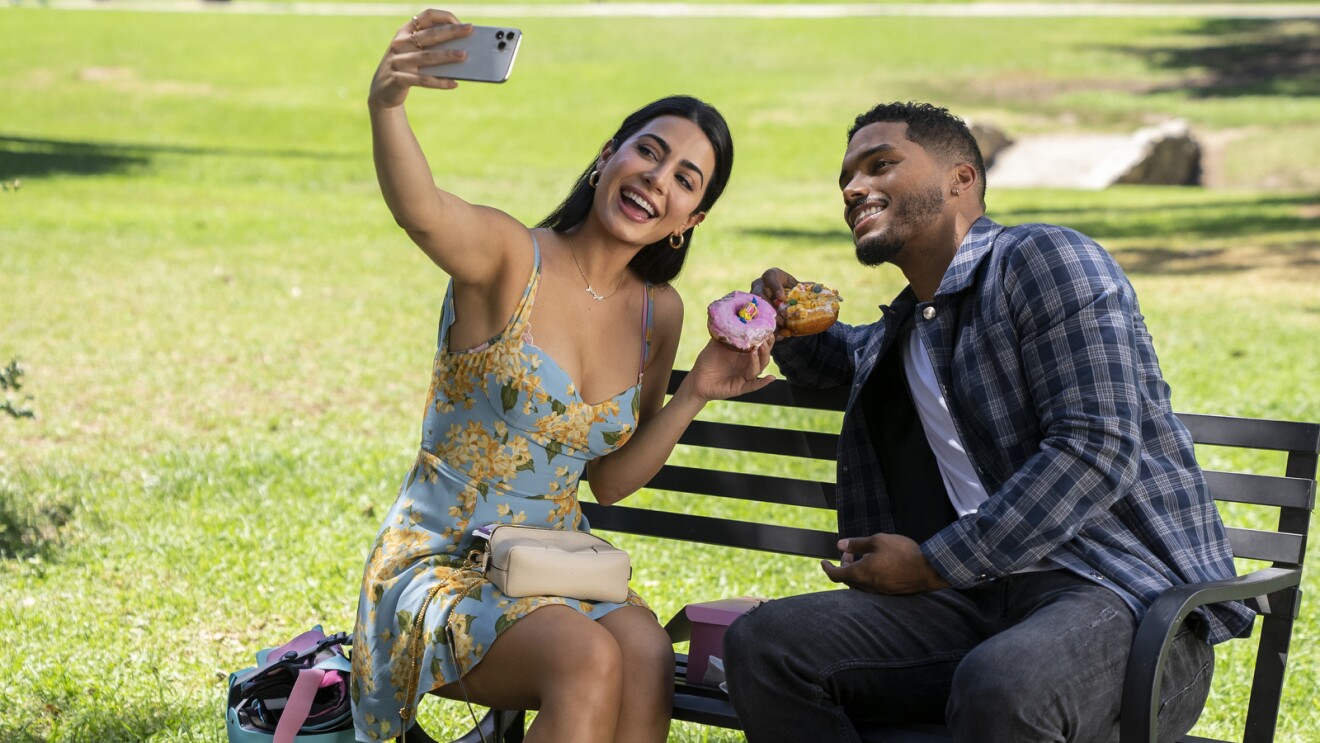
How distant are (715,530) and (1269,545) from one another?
150cm

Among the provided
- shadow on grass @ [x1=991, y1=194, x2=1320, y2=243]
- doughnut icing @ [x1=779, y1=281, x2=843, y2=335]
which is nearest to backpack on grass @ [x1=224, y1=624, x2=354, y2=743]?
doughnut icing @ [x1=779, y1=281, x2=843, y2=335]

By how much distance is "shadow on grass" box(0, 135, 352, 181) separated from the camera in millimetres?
19234

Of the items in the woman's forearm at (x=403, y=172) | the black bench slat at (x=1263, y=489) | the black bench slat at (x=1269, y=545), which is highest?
the woman's forearm at (x=403, y=172)

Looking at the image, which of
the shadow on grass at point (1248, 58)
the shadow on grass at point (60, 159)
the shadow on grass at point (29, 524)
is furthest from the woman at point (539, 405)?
the shadow on grass at point (1248, 58)

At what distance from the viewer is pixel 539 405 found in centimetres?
356

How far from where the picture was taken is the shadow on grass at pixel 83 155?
19234 mm

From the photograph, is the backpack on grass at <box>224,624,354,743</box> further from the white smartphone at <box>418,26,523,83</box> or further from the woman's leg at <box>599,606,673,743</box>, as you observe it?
the white smartphone at <box>418,26,523,83</box>

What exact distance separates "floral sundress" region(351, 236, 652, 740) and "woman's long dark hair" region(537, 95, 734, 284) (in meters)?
0.25

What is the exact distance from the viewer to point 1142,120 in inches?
1021

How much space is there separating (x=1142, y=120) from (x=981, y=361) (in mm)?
24200

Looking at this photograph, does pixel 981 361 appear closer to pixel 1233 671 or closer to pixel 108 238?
pixel 1233 671

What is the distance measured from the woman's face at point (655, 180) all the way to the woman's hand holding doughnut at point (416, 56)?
2.40 ft

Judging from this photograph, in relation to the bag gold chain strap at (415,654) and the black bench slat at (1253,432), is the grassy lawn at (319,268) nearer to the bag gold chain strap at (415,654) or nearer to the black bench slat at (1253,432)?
the bag gold chain strap at (415,654)

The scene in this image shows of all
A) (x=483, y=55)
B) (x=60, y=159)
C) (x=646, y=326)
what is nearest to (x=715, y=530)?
(x=646, y=326)
